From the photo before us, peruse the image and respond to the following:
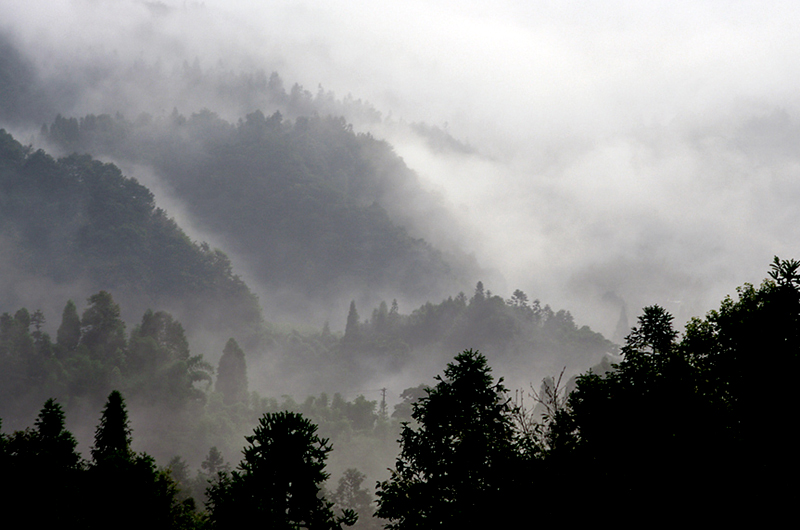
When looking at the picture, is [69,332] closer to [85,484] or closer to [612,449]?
[85,484]

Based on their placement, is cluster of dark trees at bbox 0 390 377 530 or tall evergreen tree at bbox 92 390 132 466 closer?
cluster of dark trees at bbox 0 390 377 530

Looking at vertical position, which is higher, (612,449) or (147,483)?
(147,483)

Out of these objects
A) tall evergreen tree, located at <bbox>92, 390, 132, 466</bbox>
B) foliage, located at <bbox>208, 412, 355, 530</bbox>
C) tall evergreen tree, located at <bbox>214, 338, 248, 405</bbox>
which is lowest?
foliage, located at <bbox>208, 412, 355, 530</bbox>

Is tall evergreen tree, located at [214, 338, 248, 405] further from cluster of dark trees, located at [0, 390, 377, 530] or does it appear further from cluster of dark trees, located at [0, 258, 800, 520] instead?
cluster of dark trees, located at [0, 258, 800, 520]

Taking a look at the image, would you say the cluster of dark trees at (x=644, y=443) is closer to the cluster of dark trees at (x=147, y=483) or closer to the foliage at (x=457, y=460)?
the foliage at (x=457, y=460)

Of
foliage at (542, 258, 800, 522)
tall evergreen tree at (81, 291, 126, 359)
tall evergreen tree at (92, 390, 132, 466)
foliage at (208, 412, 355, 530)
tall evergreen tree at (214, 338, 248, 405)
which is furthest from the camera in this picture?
tall evergreen tree at (214, 338, 248, 405)

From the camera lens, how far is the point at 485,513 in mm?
24734

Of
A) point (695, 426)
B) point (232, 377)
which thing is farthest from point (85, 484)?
point (232, 377)

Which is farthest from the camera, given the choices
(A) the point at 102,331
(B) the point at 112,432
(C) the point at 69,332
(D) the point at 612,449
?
(A) the point at 102,331

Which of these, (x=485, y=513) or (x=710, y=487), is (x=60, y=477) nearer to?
(x=485, y=513)

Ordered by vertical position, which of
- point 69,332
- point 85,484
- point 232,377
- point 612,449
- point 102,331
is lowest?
point 612,449

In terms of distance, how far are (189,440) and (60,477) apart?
118821 millimetres

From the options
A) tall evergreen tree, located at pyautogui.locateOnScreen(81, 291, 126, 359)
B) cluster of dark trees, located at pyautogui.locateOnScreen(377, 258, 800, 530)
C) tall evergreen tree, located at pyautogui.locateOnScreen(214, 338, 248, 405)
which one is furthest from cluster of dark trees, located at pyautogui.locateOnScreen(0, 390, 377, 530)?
tall evergreen tree, located at pyautogui.locateOnScreen(214, 338, 248, 405)

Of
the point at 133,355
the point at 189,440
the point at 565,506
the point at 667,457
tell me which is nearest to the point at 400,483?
the point at 565,506
